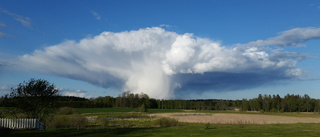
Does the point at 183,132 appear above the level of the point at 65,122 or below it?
above

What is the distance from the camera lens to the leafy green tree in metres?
30.3

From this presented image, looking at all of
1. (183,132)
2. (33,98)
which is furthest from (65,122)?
(183,132)

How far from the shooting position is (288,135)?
21.3 meters

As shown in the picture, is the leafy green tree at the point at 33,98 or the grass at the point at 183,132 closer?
the grass at the point at 183,132

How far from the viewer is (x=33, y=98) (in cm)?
3075

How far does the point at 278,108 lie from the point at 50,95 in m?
152

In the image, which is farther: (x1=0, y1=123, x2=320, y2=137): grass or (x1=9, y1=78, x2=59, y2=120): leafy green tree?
(x1=9, y1=78, x2=59, y2=120): leafy green tree

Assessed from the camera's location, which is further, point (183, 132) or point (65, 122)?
point (65, 122)

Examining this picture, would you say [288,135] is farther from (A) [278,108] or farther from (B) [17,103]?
A: (A) [278,108]

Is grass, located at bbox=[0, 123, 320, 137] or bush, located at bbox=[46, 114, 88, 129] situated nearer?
grass, located at bbox=[0, 123, 320, 137]

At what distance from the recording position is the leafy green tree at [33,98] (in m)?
30.3

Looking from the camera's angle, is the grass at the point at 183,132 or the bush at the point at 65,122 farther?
the bush at the point at 65,122

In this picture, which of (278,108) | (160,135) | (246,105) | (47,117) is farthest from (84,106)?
(160,135)

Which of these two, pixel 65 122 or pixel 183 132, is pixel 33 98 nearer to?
pixel 65 122
